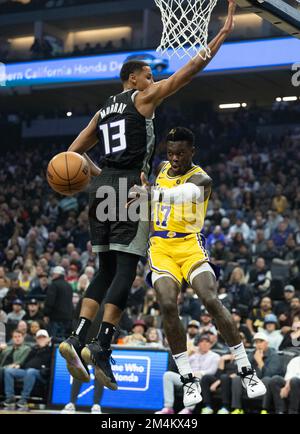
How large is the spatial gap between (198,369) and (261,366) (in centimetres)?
98

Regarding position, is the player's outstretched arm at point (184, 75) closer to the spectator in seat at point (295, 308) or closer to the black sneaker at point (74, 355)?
the black sneaker at point (74, 355)

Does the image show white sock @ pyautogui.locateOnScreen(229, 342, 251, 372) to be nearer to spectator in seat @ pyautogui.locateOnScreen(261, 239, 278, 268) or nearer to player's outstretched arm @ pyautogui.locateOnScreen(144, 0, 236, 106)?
player's outstretched arm @ pyautogui.locateOnScreen(144, 0, 236, 106)

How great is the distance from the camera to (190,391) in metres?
6.86

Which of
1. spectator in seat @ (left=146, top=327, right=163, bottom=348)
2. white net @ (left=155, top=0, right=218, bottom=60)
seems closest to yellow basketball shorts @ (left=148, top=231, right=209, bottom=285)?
white net @ (left=155, top=0, right=218, bottom=60)

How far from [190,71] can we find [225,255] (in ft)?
35.0

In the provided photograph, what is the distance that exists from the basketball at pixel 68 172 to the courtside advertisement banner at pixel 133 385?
21.2ft

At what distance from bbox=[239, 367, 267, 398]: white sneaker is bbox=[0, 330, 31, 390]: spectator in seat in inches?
298

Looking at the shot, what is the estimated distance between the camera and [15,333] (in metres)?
13.9

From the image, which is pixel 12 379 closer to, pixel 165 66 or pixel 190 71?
pixel 190 71

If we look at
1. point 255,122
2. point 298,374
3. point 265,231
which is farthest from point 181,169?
point 255,122

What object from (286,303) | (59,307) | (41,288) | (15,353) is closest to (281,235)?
(286,303)

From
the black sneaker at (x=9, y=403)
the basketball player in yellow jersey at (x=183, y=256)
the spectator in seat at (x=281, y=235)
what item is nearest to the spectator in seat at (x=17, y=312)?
the black sneaker at (x=9, y=403)

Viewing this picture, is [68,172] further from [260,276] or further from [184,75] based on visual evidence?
[260,276]

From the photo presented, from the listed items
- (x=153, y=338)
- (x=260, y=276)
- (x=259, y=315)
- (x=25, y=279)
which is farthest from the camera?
(x=25, y=279)
